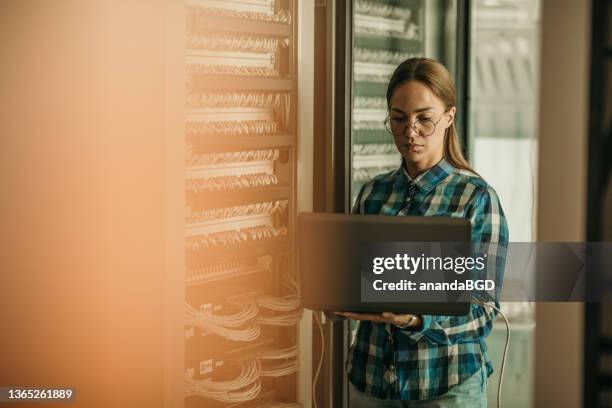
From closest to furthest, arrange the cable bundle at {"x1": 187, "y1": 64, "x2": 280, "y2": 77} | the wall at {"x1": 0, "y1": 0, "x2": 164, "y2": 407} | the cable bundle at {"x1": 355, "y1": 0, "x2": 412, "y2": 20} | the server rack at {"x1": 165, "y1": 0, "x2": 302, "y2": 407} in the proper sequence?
the wall at {"x1": 0, "y1": 0, "x2": 164, "y2": 407}, the server rack at {"x1": 165, "y1": 0, "x2": 302, "y2": 407}, the cable bundle at {"x1": 187, "y1": 64, "x2": 280, "y2": 77}, the cable bundle at {"x1": 355, "y1": 0, "x2": 412, "y2": 20}

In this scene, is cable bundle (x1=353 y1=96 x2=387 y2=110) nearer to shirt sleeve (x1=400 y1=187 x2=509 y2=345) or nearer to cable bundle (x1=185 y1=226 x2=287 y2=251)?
cable bundle (x1=185 y1=226 x2=287 y2=251)

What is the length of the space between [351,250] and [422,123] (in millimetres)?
336

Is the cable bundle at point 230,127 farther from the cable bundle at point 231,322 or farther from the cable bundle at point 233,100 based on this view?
the cable bundle at point 231,322

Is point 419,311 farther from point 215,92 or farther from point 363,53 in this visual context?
point 363,53

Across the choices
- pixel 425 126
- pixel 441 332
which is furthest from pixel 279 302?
pixel 425 126

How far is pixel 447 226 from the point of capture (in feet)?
5.90

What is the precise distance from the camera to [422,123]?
192 cm

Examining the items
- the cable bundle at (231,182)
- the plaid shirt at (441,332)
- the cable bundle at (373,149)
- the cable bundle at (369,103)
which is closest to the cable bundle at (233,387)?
the plaid shirt at (441,332)

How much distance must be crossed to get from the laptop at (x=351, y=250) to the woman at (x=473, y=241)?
1.5 inches

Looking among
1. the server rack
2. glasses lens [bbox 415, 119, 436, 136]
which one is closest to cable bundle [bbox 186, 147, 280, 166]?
the server rack

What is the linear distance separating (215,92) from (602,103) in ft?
3.00

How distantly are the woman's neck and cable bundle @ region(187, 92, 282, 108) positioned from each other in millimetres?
453

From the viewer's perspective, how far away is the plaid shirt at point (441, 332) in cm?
182

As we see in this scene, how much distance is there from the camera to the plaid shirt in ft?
5.97
